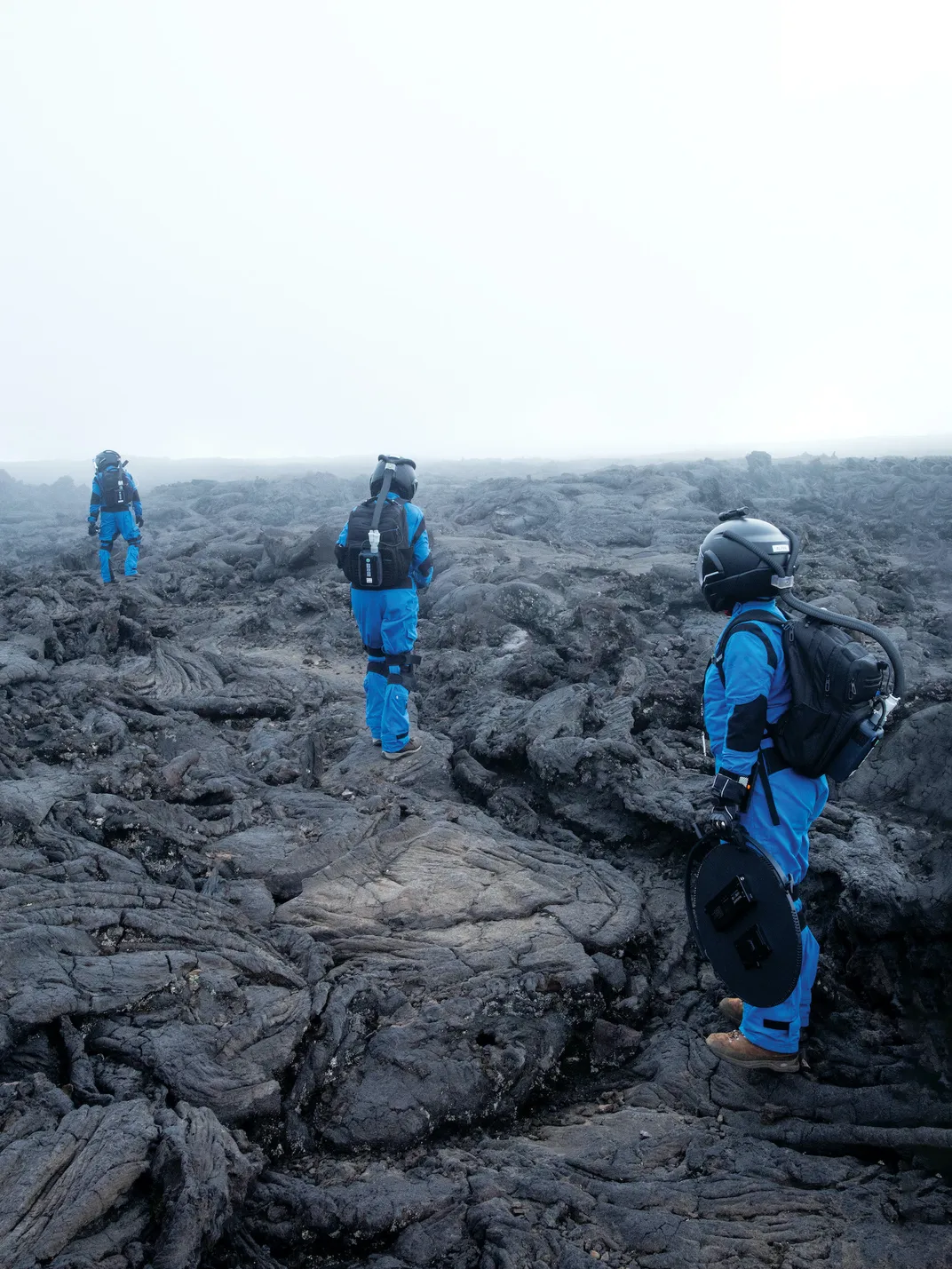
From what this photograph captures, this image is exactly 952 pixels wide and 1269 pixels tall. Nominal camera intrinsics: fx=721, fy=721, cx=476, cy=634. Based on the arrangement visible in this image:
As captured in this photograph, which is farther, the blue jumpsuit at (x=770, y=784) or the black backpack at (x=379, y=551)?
the black backpack at (x=379, y=551)

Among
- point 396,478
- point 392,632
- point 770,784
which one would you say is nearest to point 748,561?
point 770,784

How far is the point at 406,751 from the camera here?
6578 millimetres

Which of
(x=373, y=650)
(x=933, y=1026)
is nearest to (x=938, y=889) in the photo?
(x=933, y=1026)

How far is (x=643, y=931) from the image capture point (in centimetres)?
448

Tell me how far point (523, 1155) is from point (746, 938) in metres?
1.40

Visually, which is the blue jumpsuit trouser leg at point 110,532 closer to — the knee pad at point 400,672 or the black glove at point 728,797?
the knee pad at point 400,672

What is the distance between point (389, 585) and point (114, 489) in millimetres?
9538

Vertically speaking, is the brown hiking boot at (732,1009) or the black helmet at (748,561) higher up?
the black helmet at (748,561)

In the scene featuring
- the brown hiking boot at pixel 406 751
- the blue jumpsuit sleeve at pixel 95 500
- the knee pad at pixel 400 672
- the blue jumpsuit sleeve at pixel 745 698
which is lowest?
the brown hiking boot at pixel 406 751

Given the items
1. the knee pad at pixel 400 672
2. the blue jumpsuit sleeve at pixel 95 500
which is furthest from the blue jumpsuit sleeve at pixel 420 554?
the blue jumpsuit sleeve at pixel 95 500

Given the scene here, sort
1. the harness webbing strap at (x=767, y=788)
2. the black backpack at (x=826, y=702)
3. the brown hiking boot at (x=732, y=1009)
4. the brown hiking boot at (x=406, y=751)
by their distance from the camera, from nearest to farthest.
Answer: the black backpack at (x=826, y=702) < the harness webbing strap at (x=767, y=788) < the brown hiking boot at (x=732, y=1009) < the brown hiking boot at (x=406, y=751)

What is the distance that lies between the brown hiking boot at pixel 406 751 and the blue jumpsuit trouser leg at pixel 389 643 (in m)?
0.03

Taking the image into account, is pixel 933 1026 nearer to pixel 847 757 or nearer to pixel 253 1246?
pixel 847 757

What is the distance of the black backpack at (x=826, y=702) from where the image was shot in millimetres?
3271
